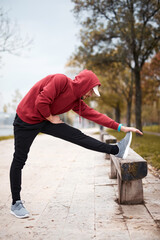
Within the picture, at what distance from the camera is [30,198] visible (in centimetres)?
358

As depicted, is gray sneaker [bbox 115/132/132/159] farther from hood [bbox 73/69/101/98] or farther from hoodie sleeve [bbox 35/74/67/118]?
hoodie sleeve [bbox 35/74/67/118]

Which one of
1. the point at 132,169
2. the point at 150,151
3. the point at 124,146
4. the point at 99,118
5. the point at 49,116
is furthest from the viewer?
the point at 150,151

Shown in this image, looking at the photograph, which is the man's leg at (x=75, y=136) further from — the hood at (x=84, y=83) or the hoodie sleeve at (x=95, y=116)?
the hood at (x=84, y=83)

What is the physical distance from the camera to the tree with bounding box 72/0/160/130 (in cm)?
1380

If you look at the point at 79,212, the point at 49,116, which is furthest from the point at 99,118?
the point at 79,212

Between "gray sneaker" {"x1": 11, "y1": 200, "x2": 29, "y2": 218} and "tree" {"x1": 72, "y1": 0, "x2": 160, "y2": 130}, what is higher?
"tree" {"x1": 72, "y1": 0, "x2": 160, "y2": 130}

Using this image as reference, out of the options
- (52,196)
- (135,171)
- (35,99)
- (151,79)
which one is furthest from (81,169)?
(151,79)

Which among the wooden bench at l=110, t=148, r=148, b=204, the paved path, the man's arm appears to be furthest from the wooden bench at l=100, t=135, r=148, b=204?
the man's arm

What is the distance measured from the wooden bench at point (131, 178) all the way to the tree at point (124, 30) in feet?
40.2

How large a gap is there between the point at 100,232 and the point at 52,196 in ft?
4.74

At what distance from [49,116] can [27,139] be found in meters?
0.40

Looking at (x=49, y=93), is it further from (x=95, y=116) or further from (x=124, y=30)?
(x=124, y=30)

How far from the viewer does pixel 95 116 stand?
317cm

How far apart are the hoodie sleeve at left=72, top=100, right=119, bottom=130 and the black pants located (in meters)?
0.29
